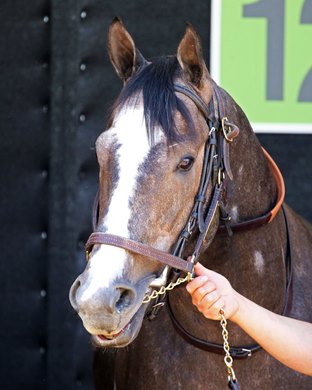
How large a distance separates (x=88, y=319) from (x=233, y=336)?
0.67 m

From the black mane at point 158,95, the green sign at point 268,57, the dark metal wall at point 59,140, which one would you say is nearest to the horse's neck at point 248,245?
the black mane at point 158,95

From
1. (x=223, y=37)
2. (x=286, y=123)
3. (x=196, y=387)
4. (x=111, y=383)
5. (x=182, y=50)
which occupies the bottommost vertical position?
(x=111, y=383)

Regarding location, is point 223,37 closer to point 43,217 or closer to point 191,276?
point 43,217

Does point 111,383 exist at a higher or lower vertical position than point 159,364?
lower

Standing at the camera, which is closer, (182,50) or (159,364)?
(182,50)

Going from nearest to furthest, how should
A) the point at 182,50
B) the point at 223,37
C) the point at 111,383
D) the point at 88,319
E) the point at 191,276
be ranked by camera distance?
the point at 88,319 → the point at 191,276 → the point at 182,50 → the point at 111,383 → the point at 223,37

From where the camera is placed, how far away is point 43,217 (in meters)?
4.14

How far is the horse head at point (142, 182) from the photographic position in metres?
2.10

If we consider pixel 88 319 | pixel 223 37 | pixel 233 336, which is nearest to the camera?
pixel 88 319

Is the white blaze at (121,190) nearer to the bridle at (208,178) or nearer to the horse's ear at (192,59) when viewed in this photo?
the bridle at (208,178)

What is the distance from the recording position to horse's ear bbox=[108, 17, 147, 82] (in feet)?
8.39

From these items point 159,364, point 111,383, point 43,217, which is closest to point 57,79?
point 43,217

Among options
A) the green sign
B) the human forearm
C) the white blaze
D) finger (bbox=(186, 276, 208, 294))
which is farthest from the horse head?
the green sign

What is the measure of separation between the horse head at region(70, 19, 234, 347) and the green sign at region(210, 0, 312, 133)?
1.54m
